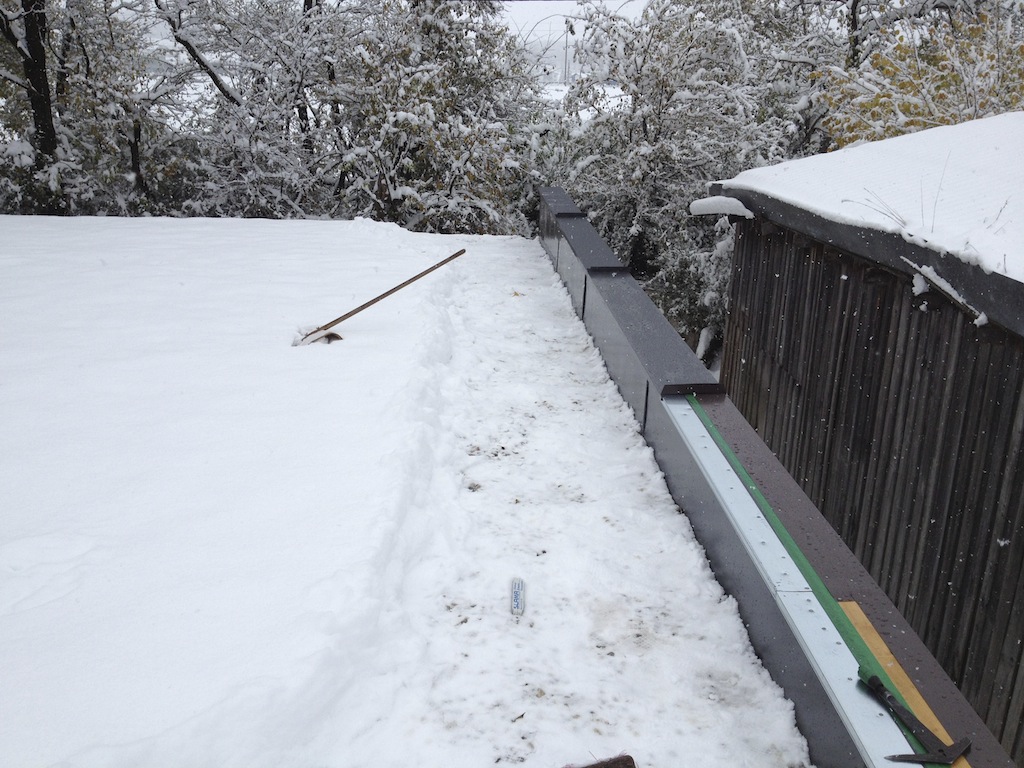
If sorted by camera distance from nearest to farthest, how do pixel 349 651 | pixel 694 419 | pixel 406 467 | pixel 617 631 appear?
pixel 349 651, pixel 617 631, pixel 406 467, pixel 694 419

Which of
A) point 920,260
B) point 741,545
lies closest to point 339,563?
point 741,545

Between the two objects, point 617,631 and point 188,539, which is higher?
point 188,539

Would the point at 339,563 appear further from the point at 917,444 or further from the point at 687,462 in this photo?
the point at 917,444

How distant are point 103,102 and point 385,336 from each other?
954cm

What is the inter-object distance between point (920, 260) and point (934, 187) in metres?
1.09

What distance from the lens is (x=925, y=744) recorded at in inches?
83.8

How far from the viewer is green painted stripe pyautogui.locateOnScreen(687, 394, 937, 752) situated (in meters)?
2.39

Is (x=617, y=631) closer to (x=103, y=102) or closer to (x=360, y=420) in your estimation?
(x=360, y=420)

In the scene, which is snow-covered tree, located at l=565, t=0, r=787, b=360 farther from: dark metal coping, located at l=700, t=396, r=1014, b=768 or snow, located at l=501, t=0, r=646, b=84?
dark metal coping, located at l=700, t=396, r=1014, b=768

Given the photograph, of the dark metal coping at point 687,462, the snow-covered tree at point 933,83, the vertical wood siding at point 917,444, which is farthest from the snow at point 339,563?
the snow-covered tree at point 933,83

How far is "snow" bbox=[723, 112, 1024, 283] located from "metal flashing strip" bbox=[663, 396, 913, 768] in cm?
139

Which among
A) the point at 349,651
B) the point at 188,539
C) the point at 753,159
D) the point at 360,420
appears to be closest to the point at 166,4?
the point at 753,159

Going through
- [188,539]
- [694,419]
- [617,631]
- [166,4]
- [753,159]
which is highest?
[166,4]

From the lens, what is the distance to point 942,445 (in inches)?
160
